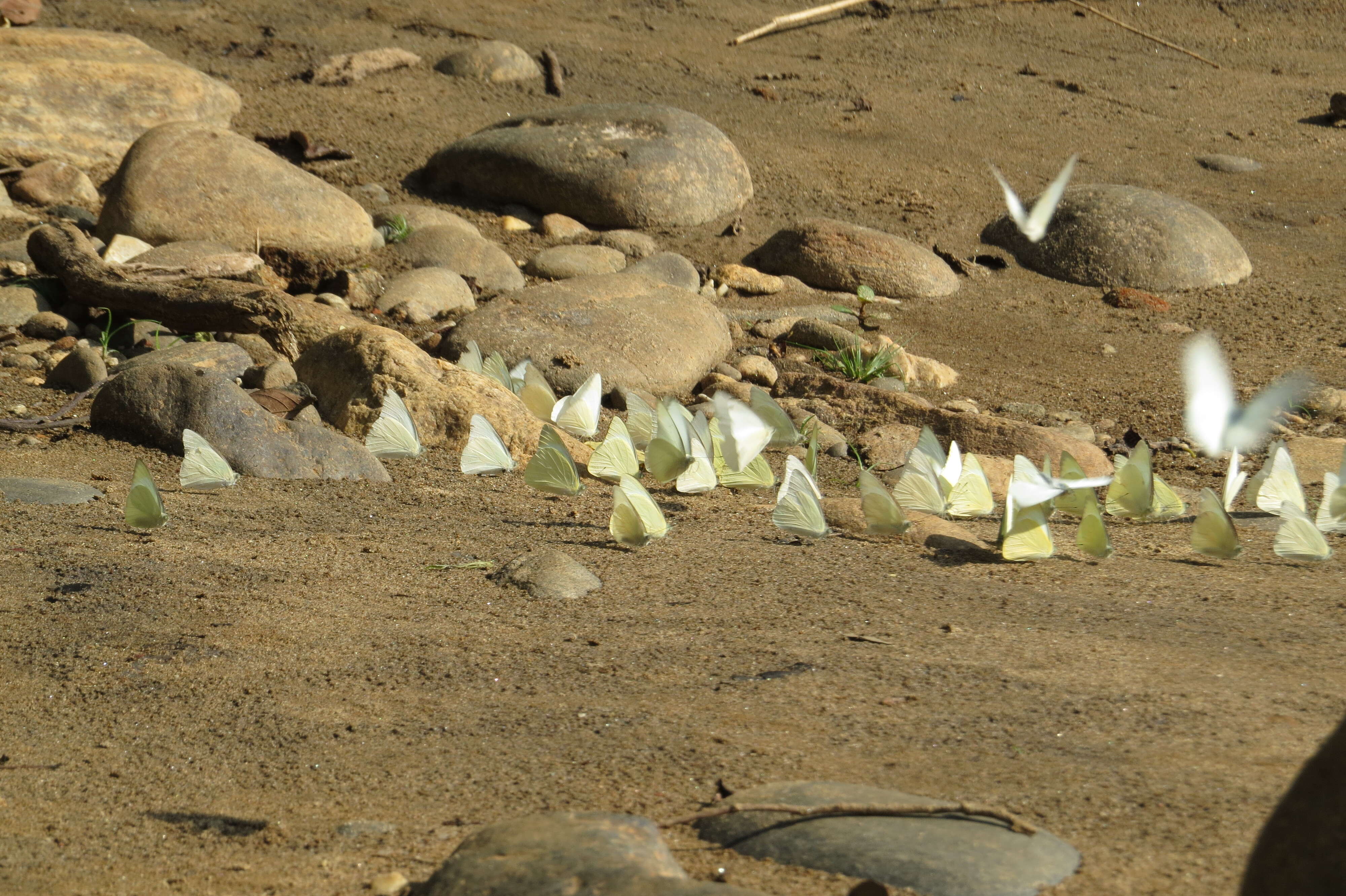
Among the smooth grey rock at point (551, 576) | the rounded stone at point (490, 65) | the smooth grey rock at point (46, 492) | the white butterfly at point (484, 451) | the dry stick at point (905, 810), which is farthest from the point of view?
the rounded stone at point (490, 65)

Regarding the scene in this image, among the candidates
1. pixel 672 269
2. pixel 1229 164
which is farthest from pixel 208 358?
pixel 1229 164

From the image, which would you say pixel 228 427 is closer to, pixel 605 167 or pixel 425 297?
pixel 425 297

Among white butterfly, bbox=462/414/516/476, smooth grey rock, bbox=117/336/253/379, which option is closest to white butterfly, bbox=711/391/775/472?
white butterfly, bbox=462/414/516/476

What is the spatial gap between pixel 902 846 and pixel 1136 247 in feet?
26.3

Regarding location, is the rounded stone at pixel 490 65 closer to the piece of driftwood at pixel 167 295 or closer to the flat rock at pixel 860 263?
the flat rock at pixel 860 263

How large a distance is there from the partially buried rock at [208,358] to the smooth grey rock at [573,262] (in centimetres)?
296

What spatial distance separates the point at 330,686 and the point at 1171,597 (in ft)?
6.46

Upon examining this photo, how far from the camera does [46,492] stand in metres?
3.50

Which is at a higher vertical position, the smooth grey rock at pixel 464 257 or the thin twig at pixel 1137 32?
the thin twig at pixel 1137 32

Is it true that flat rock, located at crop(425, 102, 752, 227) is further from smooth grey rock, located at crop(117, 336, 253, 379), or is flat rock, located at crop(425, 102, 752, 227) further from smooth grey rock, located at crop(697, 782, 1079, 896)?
smooth grey rock, located at crop(697, 782, 1079, 896)

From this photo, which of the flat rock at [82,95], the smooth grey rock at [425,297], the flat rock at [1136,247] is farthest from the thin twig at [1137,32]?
the flat rock at [82,95]

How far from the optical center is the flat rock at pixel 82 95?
8562 mm

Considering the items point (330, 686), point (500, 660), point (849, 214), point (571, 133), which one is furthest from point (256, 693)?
point (849, 214)

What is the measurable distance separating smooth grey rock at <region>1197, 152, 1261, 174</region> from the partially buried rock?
952 cm
